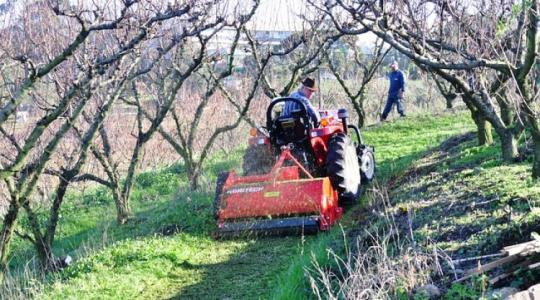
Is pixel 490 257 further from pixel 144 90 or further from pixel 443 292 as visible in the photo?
pixel 144 90

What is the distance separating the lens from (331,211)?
26.2 ft

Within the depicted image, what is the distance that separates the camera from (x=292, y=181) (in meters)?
7.99

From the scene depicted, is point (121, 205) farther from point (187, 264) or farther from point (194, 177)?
point (187, 264)

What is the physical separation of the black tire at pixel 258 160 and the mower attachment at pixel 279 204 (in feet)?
2.77

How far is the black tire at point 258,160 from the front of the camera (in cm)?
915

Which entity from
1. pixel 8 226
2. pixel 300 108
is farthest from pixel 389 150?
pixel 8 226

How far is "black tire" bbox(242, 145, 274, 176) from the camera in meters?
9.15

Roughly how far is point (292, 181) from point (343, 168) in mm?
807

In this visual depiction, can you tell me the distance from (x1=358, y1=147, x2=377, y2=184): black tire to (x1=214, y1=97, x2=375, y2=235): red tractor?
1.82 ft

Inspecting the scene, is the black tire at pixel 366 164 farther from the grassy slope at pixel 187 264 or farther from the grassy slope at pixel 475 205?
the grassy slope at pixel 187 264

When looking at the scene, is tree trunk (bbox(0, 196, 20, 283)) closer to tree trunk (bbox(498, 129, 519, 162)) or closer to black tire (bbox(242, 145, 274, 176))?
black tire (bbox(242, 145, 274, 176))

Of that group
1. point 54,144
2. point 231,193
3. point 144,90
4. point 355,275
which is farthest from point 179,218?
point 144,90

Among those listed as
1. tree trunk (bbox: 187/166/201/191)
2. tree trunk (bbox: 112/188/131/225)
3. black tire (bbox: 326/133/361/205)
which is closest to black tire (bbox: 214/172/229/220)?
black tire (bbox: 326/133/361/205)

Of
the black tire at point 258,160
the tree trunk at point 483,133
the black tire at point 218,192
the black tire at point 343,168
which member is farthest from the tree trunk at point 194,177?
the tree trunk at point 483,133
